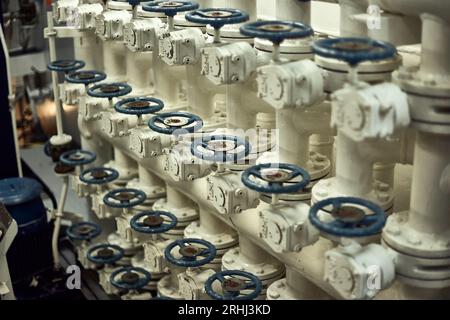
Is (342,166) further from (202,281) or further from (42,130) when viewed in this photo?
(42,130)

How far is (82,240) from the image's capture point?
338 cm

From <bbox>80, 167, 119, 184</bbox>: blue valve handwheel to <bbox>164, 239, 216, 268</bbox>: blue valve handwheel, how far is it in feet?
2.36

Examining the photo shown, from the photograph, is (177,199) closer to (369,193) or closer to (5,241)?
(5,241)

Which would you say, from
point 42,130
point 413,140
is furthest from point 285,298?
point 42,130

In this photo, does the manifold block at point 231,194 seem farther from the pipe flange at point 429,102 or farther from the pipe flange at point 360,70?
the pipe flange at point 429,102

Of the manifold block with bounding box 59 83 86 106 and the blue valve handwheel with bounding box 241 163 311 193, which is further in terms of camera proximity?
the manifold block with bounding box 59 83 86 106

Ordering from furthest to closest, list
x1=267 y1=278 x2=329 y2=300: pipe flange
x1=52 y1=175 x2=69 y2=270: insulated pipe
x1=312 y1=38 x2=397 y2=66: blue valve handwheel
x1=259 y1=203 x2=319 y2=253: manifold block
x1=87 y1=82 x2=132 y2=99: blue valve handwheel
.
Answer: x1=52 y1=175 x2=69 y2=270: insulated pipe
x1=87 y1=82 x2=132 y2=99: blue valve handwheel
x1=267 y1=278 x2=329 y2=300: pipe flange
x1=259 y1=203 x2=319 y2=253: manifold block
x1=312 y1=38 x2=397 y2=66: blue valve handwheel

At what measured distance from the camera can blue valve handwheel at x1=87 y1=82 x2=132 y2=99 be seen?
268 cm

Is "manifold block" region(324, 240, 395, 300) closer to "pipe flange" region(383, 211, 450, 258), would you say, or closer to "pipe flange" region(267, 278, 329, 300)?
"pipe flange" region(383, 211, 450, 258)

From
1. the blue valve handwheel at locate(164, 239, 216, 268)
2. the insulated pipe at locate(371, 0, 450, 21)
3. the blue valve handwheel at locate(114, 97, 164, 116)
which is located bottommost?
the blue valve handwheel at locate(164, 239, 216, 268)

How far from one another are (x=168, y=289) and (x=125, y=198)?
1.30 feet

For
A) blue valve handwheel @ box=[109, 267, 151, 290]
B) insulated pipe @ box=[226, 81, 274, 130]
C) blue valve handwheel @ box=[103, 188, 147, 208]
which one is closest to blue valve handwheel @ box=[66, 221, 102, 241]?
blue valve handwheel @ box=[109, 267, 151, 290]

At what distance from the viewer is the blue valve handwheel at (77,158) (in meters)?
3.18

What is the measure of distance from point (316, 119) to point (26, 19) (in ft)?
7.47
